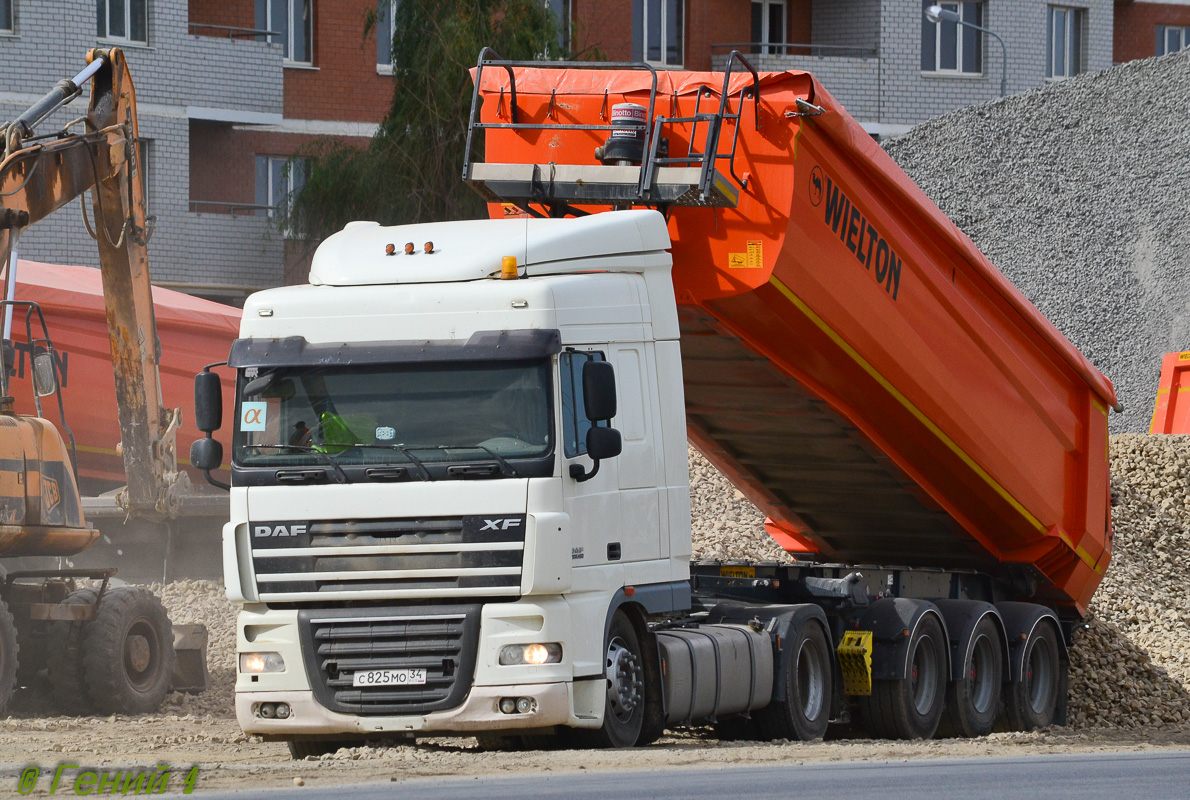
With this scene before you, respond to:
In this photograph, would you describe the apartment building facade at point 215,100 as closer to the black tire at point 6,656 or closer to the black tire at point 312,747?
the black tire at point 6,656

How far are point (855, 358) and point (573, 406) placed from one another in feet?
8.35

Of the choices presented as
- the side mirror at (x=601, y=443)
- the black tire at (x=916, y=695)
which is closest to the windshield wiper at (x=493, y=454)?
the side mirror at (x=601, y=443)

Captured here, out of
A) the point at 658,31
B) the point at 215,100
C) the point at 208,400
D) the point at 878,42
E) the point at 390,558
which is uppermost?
the point at 658,31

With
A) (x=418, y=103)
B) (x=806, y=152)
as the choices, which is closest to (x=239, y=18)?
(x=418, y=103)

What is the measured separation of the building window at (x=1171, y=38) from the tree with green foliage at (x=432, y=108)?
903 inches

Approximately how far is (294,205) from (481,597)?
1718 centimetres

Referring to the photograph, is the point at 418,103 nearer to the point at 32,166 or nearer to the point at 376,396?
A: the point at 32,166

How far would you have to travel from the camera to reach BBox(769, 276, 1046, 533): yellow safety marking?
9.82 metres

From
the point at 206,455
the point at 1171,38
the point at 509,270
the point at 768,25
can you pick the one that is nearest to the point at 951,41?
the point at 768,25

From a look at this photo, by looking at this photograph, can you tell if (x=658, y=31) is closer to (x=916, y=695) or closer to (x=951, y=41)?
(x=951, y=41)

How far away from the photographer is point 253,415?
8.71 metres

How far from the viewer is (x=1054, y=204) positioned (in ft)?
101

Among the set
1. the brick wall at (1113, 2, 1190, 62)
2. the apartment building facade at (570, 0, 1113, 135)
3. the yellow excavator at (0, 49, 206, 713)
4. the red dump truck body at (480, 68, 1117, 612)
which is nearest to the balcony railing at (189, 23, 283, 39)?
the apartment building facade at (570, 0, 1113, 135)

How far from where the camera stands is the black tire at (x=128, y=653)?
1198 cm
